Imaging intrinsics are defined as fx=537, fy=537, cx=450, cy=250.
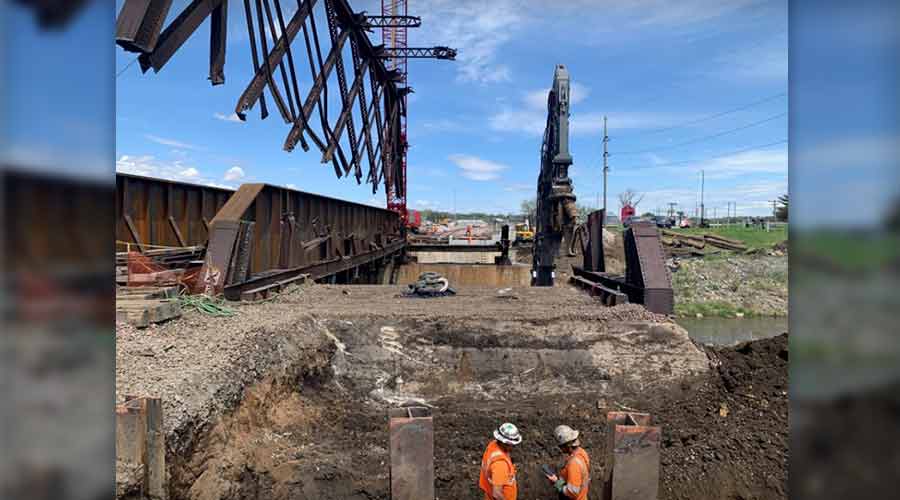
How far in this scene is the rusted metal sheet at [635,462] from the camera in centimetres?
486

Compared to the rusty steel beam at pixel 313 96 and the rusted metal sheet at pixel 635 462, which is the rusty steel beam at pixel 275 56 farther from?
the rusted metal sheet at pixel 635 462

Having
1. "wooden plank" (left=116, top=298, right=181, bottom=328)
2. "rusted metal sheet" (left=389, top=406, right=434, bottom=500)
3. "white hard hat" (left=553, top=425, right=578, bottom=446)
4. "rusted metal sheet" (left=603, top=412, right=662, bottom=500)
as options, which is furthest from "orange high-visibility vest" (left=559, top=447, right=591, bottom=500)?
"wooden plank" (left=116, top=298, right=181, bottom=328)

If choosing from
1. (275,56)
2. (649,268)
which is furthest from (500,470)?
(275,56)

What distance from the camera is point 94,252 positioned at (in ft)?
2.20

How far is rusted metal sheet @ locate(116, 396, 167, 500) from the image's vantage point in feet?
12.8

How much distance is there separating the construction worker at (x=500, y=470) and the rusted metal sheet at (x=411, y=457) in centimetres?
57

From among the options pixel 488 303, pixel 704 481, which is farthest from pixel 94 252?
pixel 488 303

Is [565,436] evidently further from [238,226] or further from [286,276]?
[286,276]

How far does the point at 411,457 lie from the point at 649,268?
5.98m

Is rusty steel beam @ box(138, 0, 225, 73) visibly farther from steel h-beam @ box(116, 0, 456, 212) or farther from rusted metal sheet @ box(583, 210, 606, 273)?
rusted metal sheet @ box(583, 210, 606, 273)

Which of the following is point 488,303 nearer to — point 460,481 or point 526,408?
point 526,408

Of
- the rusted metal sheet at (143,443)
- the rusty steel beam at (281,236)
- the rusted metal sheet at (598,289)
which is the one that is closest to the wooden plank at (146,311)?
the rusty steel beam at (281,236)

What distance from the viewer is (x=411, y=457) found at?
497 centimetres

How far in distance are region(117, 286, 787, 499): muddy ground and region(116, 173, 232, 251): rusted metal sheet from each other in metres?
3.70
